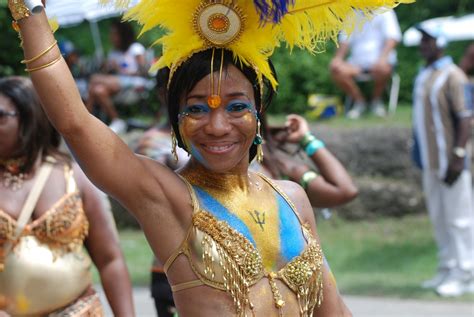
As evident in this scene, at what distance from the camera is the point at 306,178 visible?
184 inches

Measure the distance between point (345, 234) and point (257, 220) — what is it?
7925mm

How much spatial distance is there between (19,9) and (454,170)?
641 cm

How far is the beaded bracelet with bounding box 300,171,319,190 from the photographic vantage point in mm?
4672

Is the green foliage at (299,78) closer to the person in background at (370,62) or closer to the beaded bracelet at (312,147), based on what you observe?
the person in background at (370,62)

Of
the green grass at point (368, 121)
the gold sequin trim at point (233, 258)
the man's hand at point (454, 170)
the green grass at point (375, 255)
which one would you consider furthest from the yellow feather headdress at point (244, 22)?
the green grass at point (368, 121)

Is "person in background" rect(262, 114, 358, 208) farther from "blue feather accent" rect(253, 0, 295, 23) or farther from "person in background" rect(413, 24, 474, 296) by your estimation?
"person in background" rect(413, 24, 474, 296)

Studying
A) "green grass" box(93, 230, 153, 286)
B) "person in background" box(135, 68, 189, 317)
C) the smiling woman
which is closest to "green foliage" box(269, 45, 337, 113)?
"green grass" box(93, 230, 153, 286)

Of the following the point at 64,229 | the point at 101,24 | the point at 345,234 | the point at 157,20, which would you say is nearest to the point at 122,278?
the point at 64,229

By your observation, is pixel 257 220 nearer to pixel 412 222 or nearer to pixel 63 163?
pixel 63 163

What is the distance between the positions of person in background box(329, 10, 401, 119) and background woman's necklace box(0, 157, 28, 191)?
27.9 feet

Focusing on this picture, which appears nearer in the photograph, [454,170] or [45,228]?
[45,228]

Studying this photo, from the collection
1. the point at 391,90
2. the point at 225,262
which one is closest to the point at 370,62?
the point at 391,90

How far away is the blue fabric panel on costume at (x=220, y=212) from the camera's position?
3020mm

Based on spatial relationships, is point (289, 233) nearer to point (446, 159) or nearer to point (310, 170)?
point (310, 170)
